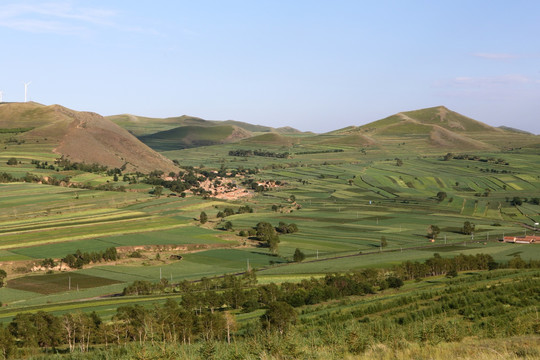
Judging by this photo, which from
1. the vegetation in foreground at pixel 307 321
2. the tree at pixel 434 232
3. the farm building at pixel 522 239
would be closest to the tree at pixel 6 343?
the vegetation in foreground at pixel 307 321

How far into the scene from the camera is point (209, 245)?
411 ft

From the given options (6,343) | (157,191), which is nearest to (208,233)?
(157,191)

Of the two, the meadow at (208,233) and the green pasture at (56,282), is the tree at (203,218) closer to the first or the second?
the meadow at (208,233)

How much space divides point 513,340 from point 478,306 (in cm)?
2173

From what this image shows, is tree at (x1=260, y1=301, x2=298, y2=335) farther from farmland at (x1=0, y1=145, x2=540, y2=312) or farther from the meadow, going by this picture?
farmland at (x1=0, y1=145, x2=540, y2=312)

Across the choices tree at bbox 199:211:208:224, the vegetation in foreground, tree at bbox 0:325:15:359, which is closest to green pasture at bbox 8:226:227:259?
tree at bbox 199:211:208:224

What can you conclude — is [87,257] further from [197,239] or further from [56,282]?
[197,239]

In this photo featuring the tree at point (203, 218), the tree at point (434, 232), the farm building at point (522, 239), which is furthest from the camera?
the tree at point (203, 218)

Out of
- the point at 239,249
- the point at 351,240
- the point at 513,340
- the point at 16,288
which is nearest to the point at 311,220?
the point at 351,240

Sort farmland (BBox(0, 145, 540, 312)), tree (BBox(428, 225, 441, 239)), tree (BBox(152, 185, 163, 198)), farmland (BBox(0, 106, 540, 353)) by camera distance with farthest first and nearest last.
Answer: tree (BBox(152, 185, 163, 198)), tree (BBox(428, 225, 441, 239)), farmland (BBox(0, 145, 540, 312)), farmland (BBox(0, 106, 540, 353))

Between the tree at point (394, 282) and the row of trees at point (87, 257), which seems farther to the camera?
the row of trees at point (87, 257)

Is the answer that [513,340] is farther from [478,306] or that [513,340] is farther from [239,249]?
[239,249]

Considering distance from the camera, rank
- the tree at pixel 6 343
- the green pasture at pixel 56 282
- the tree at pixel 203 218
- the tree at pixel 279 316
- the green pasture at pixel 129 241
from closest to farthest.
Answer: the tree at pixel 6 343
the tree at pixel 279 316
the green pasture at pixel 56 282
the green pasture at pixel 129 241
the tree at pixel 203 218

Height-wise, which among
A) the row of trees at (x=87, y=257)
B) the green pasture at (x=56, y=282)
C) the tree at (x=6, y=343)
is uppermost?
the tree at (x=6, y=343)
